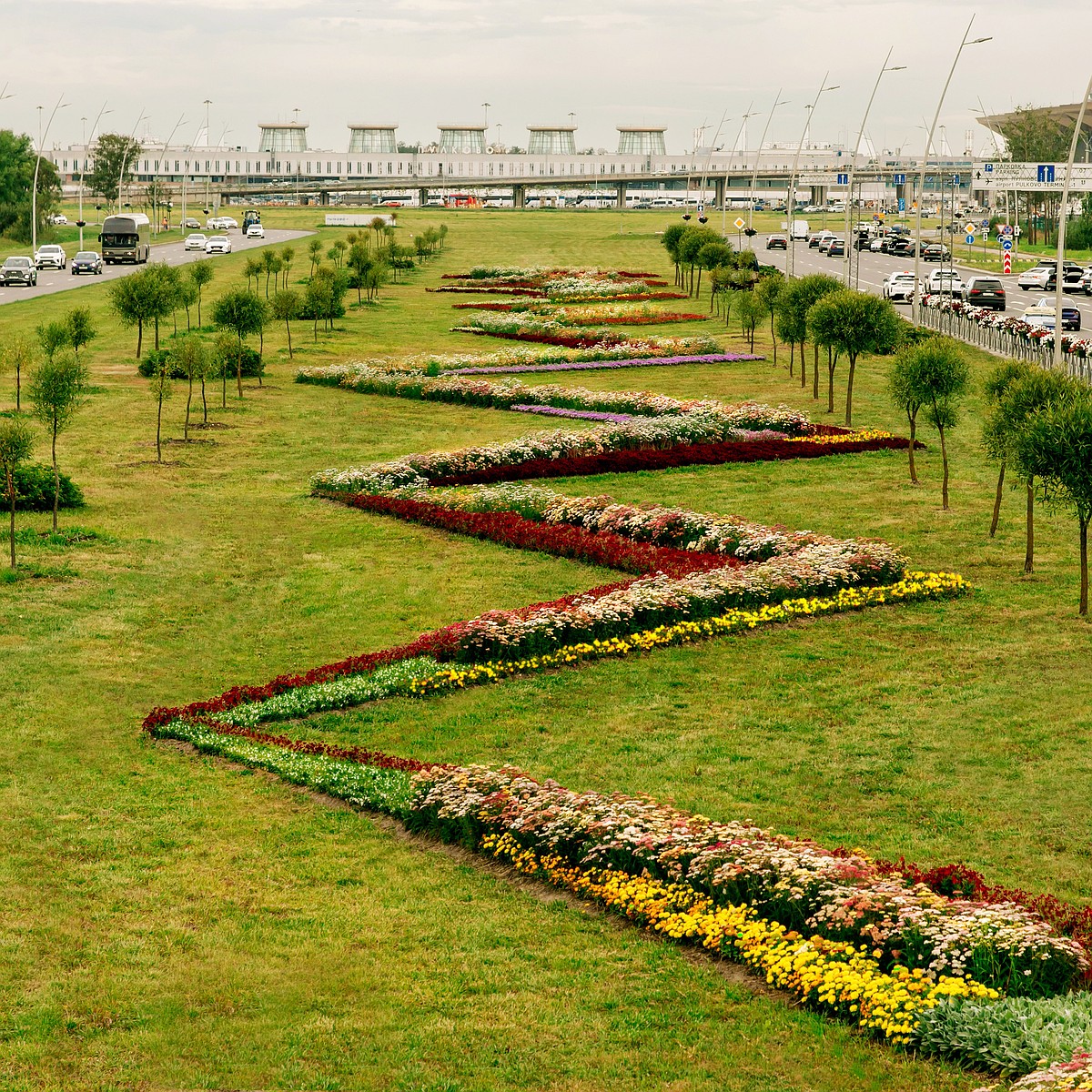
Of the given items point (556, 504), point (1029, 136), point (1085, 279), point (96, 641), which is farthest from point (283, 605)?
point (1029, 136)

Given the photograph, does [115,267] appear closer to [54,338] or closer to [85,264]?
[85,264]

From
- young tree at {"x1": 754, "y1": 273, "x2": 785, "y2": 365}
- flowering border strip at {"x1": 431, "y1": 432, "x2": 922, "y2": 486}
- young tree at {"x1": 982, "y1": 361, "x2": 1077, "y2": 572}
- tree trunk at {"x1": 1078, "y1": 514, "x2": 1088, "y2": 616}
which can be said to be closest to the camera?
tree trunk at {"x1": 1078, "y1": 514, "x2": 1088, "y2": 616}

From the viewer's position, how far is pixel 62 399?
28.8 metres

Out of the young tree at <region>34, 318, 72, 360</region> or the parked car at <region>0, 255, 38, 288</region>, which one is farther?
the parked car at <region>0, 255, 38, 288</region>

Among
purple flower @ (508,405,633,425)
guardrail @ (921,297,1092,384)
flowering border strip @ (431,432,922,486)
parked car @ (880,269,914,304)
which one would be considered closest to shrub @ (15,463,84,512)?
flowering border strip @ (431,432,922,486)

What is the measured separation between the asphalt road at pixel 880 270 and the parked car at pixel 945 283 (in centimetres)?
172

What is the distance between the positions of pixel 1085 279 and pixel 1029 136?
231ft

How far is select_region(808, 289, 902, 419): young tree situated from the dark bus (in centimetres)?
6495

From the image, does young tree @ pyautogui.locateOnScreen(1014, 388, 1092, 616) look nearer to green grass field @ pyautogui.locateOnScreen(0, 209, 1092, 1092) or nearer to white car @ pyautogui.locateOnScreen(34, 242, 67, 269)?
green grass field @ pyautogui.locateOnScreen(0, 209, 1092, 1092)

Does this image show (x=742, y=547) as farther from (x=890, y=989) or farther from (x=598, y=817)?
(x=890, y=989)

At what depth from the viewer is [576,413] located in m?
42.8

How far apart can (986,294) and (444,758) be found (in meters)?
63.7

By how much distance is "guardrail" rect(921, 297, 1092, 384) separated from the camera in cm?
4678

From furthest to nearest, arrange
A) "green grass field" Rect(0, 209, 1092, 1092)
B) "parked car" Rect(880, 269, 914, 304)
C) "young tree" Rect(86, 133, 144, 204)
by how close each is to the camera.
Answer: "young tree" Rect(86, 133, 144, 204) < "parked car" Rect(880, 269, 914, 304) < "green grass field" Rect(0, 209, 1092, 1092)
